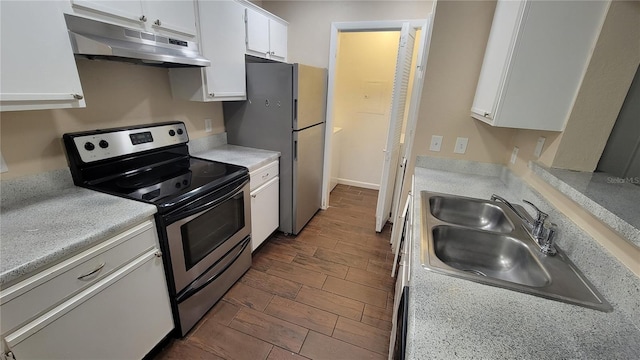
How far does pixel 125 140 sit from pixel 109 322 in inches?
41.3

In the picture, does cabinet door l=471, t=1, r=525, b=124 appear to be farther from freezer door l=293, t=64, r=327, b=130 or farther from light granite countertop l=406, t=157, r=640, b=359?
freezer door l=293, t=64, r=327, b=130

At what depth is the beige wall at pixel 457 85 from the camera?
1.66 m

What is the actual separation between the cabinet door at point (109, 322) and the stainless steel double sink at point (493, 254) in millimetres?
1319

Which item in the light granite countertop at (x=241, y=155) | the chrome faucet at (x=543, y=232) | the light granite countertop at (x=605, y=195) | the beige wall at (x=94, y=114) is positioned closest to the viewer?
the light granite countertop at (x=605, y=195)

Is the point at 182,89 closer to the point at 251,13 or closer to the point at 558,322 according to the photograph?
the point at 251,13

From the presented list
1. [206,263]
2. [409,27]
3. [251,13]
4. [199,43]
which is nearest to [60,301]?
[206,263]

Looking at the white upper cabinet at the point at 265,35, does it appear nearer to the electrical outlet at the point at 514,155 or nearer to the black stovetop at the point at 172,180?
the black stovetop at the point at 172,180

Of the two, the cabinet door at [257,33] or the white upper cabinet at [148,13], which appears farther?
the cabinet door at [257,33]

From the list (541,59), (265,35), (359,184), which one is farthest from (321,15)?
(359,184)

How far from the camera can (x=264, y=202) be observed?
2.32 metres

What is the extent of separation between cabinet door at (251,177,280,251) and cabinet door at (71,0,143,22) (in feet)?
4.25

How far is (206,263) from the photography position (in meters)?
1.67

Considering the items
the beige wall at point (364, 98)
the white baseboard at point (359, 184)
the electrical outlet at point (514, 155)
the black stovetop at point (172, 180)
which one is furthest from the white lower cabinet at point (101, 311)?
the white baseboard at point (359, 184)

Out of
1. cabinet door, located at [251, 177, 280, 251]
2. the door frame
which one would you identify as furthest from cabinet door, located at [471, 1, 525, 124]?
cabinet door, located at [251, 177, 280, 251]
